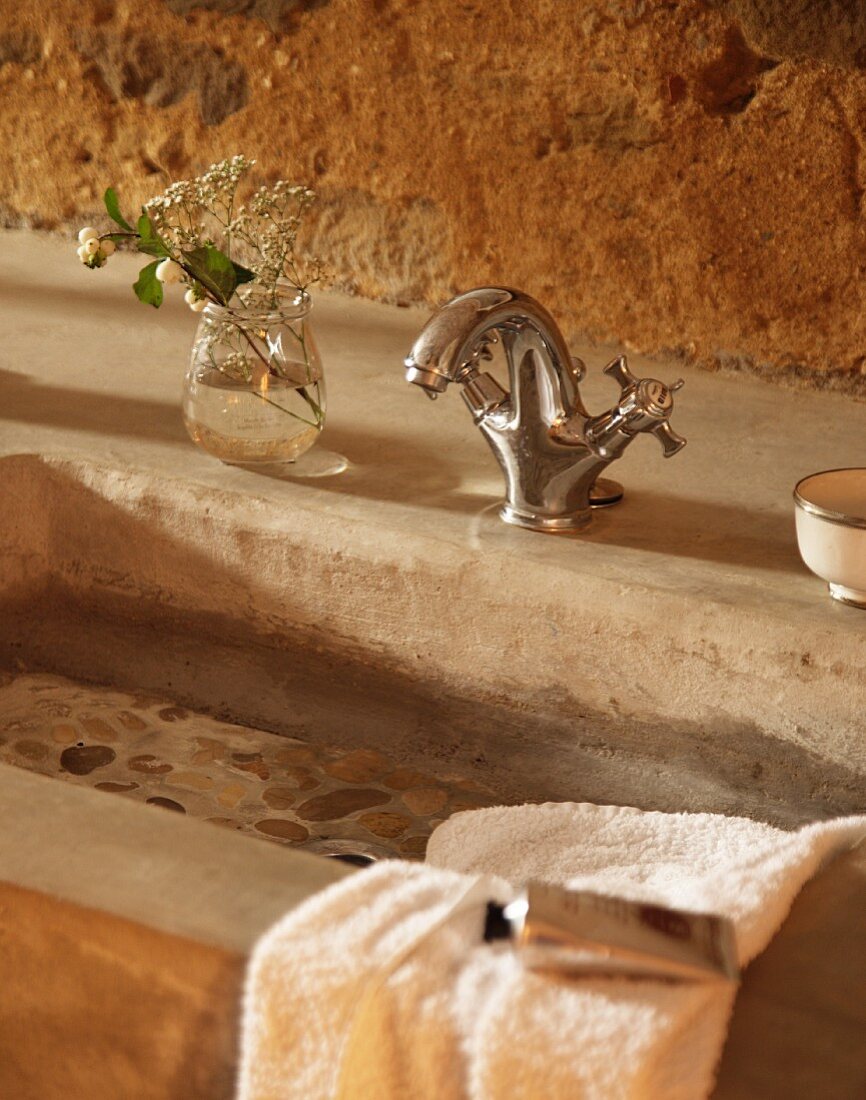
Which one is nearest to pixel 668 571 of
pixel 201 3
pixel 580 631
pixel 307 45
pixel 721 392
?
pixel 580 631

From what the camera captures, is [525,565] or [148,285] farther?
[148,285]

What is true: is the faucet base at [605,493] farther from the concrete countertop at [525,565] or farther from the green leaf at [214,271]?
the green leaf at [214,271]

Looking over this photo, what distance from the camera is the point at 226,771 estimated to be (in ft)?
3.89

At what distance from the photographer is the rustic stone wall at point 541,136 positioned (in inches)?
61.5

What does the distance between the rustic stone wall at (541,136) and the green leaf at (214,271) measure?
0.62m

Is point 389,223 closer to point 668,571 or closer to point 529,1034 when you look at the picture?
point 668,571

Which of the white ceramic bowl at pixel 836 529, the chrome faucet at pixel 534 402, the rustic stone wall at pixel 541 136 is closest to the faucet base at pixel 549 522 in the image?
the chrome faucet at pixel 534 402

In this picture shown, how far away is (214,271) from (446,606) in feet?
1.29

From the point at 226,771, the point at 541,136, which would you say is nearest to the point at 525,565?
the point at 226,771

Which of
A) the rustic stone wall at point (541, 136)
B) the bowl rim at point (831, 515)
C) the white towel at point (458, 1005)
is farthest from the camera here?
the rustic stone wall at point (541, 136)

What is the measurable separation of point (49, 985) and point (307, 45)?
1542 millimetres

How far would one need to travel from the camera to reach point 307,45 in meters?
1.85

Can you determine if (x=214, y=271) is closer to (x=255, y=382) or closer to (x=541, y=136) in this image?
(x=255, y=382)

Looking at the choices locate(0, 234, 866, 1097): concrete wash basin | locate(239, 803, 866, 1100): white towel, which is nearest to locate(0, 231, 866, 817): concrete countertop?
locate(0, 234, 866, 1097): concrete wash basin
